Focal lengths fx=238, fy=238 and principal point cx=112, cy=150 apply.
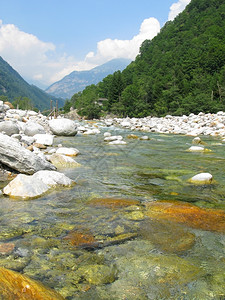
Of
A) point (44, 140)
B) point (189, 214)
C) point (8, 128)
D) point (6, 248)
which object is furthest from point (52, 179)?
point (8, 128)

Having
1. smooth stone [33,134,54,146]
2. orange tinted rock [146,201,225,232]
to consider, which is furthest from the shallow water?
smooth stone [33,134,54,146]

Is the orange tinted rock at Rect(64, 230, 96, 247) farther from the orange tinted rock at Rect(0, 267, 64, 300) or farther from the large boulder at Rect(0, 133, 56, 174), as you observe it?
the large boulder at Rect(0, 133, 56, 174)

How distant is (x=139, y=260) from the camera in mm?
2486

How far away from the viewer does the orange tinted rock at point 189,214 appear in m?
3.31

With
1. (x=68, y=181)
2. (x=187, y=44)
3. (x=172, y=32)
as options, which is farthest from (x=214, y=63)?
(x=68, y=181)

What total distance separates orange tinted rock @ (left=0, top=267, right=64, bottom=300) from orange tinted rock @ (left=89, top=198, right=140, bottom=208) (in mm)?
2251

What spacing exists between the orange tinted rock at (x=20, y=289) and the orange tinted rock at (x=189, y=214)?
2.12m

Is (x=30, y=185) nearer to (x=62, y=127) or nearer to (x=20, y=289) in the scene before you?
(x=20, y=289)

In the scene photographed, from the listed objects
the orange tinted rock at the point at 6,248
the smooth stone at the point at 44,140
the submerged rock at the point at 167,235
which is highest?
the smooth stone at the point at 44,140

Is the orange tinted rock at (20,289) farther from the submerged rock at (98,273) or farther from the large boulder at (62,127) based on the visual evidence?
the large boulder at (62,127)

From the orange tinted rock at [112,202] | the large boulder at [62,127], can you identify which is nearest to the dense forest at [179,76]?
the large boulder at [62,127]

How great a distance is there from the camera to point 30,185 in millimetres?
4492

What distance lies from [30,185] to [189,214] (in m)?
2.87

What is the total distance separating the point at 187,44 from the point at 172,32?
21.6 meters
